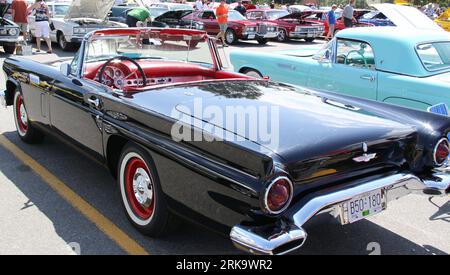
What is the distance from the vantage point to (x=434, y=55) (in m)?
5.65

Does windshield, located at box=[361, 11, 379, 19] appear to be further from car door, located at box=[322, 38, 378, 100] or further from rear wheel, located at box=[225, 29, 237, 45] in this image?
car door, located at box=[322, 38, 378, 100]

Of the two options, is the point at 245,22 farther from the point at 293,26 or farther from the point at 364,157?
the point at 364,157

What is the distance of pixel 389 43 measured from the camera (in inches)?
221

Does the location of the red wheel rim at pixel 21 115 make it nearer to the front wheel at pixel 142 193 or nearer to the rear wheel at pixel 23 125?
the rear wheel at pixel 23 125

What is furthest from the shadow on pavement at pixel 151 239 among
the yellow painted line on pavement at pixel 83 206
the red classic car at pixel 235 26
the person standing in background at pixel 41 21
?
the red classic car at pixel 235 26

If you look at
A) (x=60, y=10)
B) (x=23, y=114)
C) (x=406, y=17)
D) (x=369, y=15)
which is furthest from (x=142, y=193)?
(x=369, y=15)

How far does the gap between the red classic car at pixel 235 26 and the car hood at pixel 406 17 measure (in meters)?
9.31

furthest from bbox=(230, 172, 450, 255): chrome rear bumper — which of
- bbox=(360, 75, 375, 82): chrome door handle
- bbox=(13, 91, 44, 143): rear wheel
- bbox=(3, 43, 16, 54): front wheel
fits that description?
bbox=(3, 43, 16, 54): front wheel

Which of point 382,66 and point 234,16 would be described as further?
point 234,16

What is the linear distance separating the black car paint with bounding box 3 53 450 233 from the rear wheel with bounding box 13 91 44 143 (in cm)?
105

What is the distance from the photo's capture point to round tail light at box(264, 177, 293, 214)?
2439mm

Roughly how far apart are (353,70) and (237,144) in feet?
12.3
